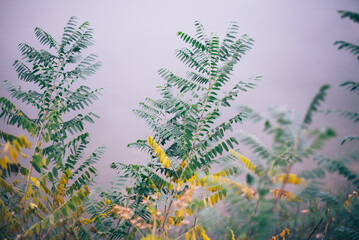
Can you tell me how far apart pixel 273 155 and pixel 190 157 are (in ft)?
3.73

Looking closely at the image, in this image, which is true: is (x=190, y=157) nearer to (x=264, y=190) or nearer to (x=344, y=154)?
(x=264, y=190)

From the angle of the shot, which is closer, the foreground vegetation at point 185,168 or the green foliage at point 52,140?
the foreground vegetation at point 185,168

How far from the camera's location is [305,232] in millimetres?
3803

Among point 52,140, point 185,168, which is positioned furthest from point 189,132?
point 52,140

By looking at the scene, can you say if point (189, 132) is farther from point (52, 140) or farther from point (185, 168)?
point (52, 140)

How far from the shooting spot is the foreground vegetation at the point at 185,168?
1202 millimetres

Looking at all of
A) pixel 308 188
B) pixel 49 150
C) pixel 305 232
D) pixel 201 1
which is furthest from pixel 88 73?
pixel 201 1

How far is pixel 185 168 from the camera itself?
2.16 metres

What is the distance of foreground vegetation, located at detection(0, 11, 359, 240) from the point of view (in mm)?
1202

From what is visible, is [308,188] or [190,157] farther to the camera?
[190,157]

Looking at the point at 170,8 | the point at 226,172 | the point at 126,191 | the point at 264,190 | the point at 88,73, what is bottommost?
the point at 126,191

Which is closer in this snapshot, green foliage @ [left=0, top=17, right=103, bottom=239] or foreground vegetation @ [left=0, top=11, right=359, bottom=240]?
foreground vegetation @ [left=0, top=11, right=359, bottom=240]

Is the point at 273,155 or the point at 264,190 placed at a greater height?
the point at 273,155

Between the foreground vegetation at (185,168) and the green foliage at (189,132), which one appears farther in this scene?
the green foliage at (189,132)
